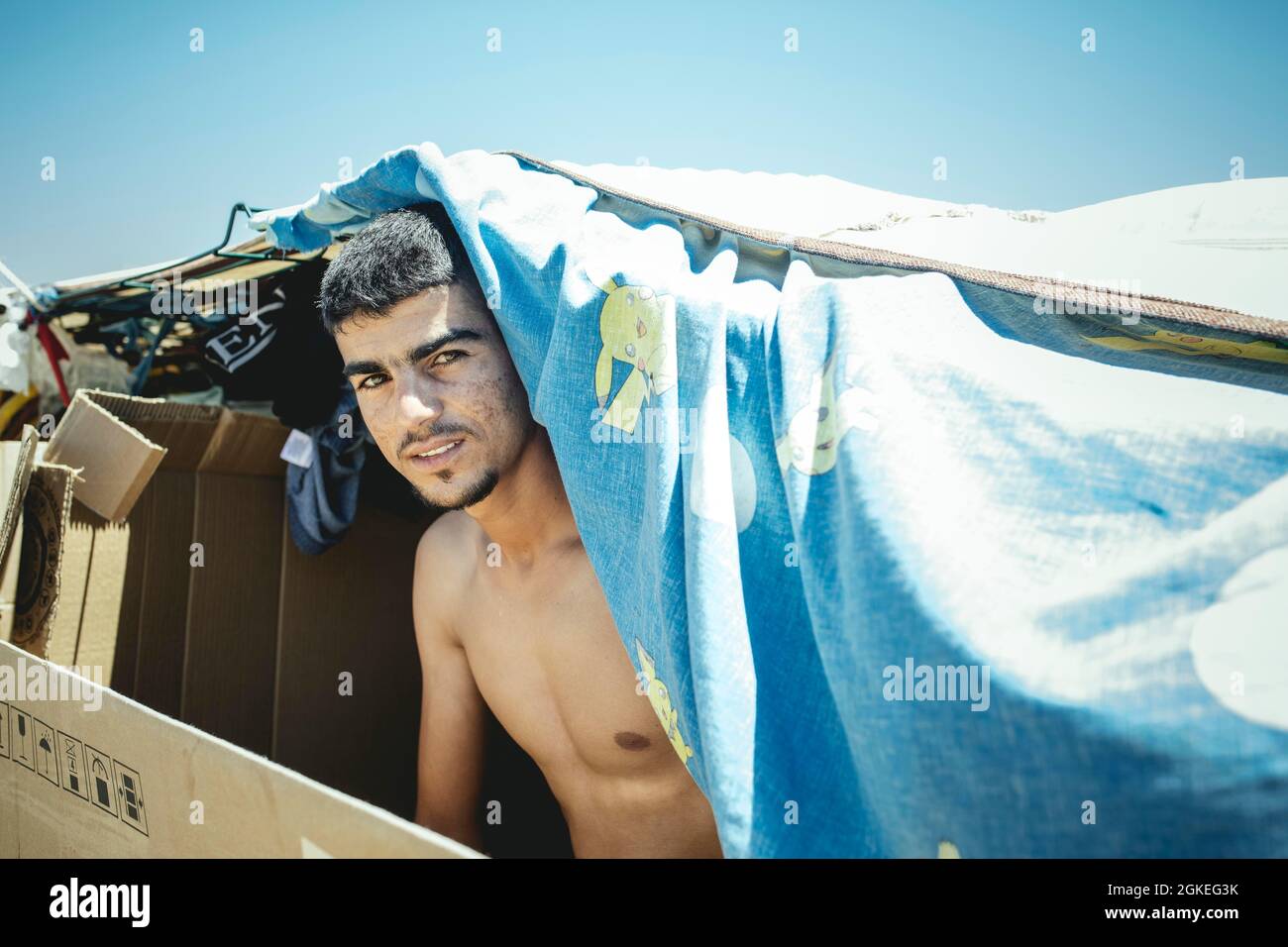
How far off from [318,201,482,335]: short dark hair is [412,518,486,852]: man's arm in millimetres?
514

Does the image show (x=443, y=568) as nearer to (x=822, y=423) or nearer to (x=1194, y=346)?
(x=822, y=423)

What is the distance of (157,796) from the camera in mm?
943

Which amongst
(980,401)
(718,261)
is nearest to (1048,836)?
(980,401)

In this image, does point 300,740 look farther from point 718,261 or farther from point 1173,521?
point 1173,521

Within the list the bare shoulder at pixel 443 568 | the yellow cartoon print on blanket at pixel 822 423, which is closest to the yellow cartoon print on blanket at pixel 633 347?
the yellow cartoon print on blanket at pixel 822 423

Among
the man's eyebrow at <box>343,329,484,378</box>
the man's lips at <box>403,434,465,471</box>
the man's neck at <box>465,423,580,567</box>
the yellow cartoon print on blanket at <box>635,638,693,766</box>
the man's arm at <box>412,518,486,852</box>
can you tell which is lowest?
the man's arm at <box>412,518,486,852</box>

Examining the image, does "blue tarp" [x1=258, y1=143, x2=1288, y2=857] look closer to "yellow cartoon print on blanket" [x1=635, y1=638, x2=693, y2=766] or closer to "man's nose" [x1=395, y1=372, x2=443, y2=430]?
"yellow cartoon print on blanket" [x1=635, y1=638, x2=693, y2=766]

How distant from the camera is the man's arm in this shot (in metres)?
1.58

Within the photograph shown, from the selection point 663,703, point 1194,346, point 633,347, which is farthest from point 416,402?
point 1194,346

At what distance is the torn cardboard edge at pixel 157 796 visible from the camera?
713 millimetres

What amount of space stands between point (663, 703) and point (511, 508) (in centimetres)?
55

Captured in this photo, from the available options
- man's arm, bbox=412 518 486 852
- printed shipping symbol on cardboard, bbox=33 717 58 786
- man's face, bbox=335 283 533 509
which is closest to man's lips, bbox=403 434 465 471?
man's face, bbox=335 283 533 509

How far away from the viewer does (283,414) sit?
171 cm

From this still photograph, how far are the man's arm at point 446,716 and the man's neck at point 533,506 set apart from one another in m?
0.23
